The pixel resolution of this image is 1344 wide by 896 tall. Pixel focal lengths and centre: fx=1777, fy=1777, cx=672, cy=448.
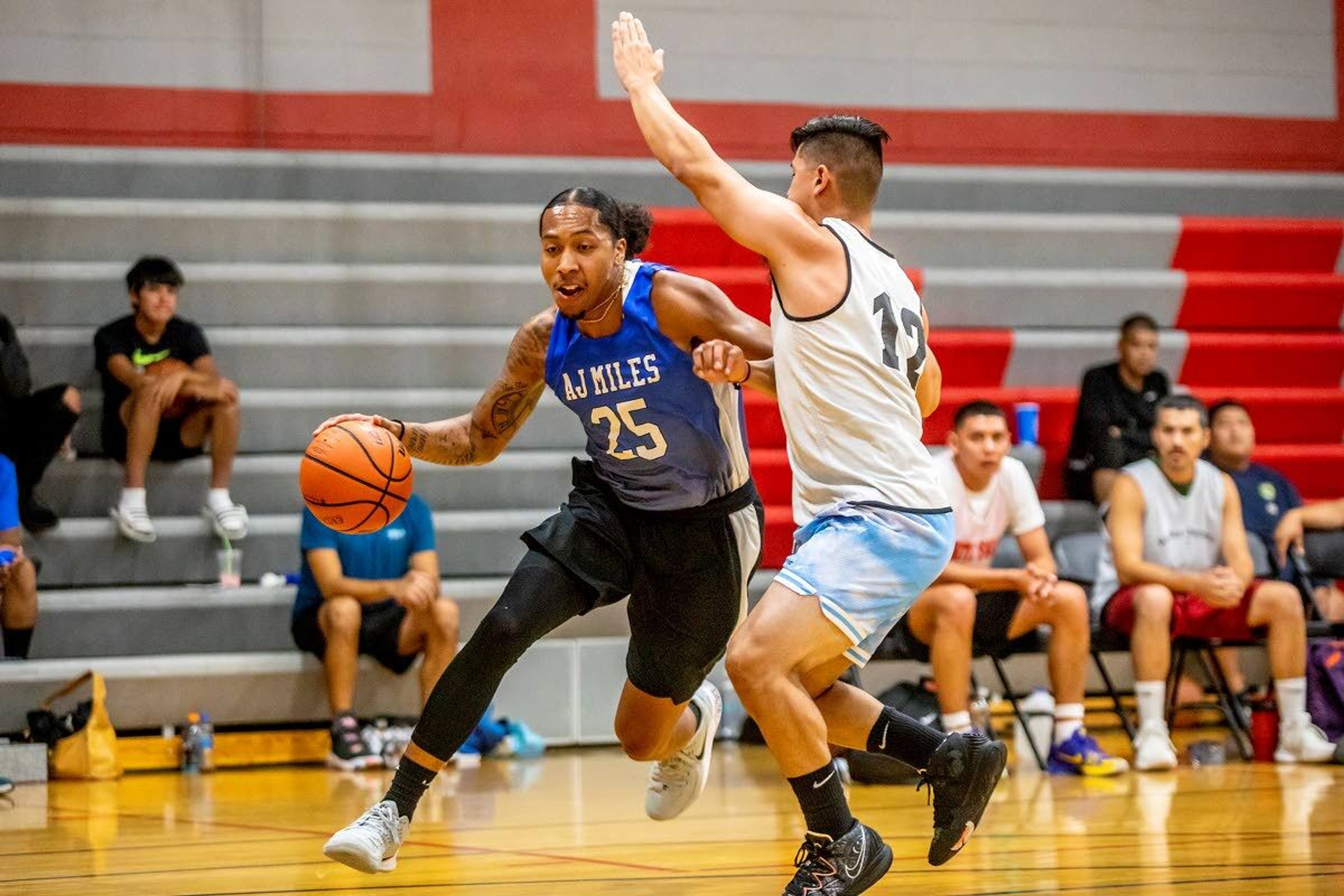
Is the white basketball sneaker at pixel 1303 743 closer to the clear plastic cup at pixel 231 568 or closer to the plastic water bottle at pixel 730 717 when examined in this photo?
the plastic water bottle at pixel 730 717

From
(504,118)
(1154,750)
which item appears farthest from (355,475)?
(504,118)

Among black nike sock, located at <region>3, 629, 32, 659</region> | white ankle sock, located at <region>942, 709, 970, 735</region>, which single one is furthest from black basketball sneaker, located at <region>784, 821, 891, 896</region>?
black nike sock, located at <region>3, 629, 32, 659</region>

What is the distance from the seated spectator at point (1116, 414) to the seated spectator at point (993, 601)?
1.54 meters

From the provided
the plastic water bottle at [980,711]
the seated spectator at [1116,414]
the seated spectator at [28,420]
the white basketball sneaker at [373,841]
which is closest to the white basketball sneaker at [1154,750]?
the plastic water bottle at [980,711]

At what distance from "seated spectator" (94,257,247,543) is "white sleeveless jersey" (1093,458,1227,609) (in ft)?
13.1

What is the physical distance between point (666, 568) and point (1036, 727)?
12.2ft

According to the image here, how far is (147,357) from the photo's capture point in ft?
26.8

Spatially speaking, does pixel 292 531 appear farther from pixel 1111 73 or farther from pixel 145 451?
pixel 1111 73

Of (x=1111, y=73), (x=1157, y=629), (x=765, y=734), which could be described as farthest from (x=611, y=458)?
(x=1111, y=73)

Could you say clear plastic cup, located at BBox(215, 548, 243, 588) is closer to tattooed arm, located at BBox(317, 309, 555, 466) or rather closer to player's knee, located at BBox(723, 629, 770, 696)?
tattooed arm, located at BBox(317, 309, 555, 466)

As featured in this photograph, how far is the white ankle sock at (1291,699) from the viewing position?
7035 mm

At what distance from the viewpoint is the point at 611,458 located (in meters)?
4.41

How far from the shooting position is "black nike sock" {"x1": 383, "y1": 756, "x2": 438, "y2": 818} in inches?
159

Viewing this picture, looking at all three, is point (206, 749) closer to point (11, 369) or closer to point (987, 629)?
point (11, 369)
